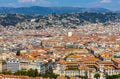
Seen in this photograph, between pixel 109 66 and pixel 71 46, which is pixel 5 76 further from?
pixel 71 46

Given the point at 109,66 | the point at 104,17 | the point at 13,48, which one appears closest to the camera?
the point at 109,66

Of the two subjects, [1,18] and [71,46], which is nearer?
[71,46]

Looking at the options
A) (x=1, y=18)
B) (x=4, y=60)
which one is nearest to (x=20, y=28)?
(x=1, y=18)

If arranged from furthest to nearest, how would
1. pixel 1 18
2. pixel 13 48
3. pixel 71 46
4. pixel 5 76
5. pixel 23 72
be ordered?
pixel 1 18
pixel 71 46
pixel 13 48
pixel 23 72
pixel 5 76

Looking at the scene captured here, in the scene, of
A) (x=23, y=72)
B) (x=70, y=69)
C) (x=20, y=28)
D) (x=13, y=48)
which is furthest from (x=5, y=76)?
(x=20, y=28)

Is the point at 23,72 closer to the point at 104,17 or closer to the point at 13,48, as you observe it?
the point at 13,48

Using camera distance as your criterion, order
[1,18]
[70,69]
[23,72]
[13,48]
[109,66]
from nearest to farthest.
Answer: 1. [23,72]
2. [70,69]
3. [109,66]
4. [13,48]
5. [1,18]

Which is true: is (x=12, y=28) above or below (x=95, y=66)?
below

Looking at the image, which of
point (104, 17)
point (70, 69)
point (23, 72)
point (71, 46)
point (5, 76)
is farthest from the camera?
point (104, 17)

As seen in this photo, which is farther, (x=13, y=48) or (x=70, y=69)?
(x=13, y=48)
